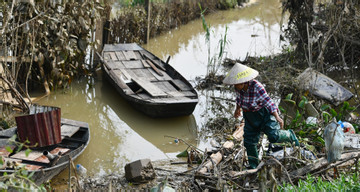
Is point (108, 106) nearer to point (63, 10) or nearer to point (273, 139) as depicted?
point (63, 10)

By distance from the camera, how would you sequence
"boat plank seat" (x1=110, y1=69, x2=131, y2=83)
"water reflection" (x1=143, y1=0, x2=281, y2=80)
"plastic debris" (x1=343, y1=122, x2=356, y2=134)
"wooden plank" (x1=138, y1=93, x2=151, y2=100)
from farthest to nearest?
"water reflection" (x1=143, y1=0, x2=281, y2=80) → "boat plank seat" (x1=110, y1=69, x2=131, y2=83) → "wooden plank" (x1=138, y1=93, x2=151, y2=100) → "plastic debris" (x1=343, y1=122, x2=356, y2=134)

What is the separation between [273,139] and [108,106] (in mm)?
4456

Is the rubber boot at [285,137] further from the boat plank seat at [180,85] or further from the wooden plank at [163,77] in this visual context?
the wooden plank at [163,77]

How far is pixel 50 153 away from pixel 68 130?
76 cm

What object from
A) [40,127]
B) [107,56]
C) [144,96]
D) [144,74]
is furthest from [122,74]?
[40,127]

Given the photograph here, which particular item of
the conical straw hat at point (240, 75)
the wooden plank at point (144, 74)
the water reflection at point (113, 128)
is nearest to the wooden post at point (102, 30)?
the water reflection at point (113, 128)

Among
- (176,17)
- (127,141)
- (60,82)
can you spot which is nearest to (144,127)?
(127,141)

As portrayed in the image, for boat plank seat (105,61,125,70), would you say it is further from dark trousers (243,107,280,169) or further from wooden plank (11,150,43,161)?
dark trousers (243,107,280,169)

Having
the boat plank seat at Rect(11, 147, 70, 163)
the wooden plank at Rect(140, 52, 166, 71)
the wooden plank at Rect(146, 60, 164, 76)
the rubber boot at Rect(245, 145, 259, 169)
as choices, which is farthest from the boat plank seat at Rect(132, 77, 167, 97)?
the rubber boot at Rect(245, 145, 259, 169)

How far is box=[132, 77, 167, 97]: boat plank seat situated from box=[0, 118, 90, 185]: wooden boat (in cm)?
173

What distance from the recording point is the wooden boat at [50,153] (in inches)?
200

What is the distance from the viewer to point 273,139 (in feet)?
16.6

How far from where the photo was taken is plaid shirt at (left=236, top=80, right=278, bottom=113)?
16.1ft

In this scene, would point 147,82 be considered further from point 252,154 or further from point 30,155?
point 252,154
